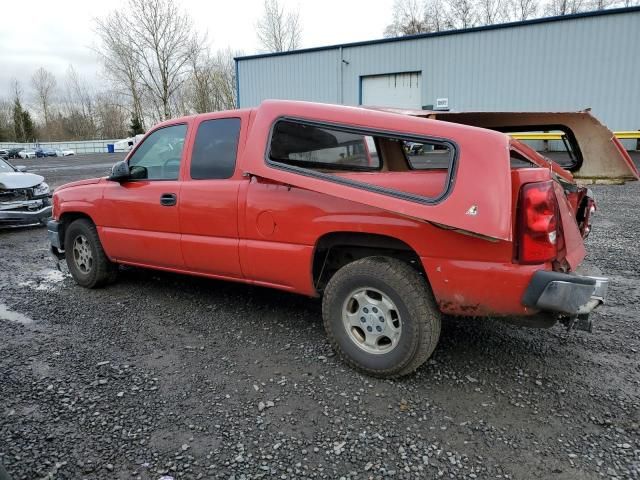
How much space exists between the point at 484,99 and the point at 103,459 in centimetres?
2107

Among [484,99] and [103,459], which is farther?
[484,99]

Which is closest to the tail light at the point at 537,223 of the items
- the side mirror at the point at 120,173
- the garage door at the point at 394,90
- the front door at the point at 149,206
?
the front door at the point at 149,206

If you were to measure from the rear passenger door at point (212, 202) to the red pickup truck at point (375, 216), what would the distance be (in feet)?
0.04

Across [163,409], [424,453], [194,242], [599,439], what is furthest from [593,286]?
[194,242]

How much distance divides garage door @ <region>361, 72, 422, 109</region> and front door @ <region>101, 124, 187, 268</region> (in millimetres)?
18244

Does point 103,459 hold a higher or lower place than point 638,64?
lower

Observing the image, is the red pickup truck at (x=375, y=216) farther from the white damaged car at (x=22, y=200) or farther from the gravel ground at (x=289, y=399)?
the white damaged car at (x=22, y=200)

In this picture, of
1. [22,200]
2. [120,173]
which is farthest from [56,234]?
[22,200]

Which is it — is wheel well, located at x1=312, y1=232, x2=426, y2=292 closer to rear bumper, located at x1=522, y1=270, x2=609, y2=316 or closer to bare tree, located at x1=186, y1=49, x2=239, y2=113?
rear bumper, located at x1=522, y1=270, x2=609, y2=316

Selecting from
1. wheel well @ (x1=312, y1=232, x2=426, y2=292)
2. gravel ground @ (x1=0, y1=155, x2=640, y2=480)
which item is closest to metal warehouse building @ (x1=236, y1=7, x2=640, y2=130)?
gravel ground @ (x1=0, y1=155, x2=640, y2=480)

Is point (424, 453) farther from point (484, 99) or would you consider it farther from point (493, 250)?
point (484, 99)

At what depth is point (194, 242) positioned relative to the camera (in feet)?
13.3

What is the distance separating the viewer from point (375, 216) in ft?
10.0

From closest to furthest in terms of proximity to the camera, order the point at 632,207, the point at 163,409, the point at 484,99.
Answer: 1. the point at 163,409
2. the point at 632,207
3. the point at 484,99
